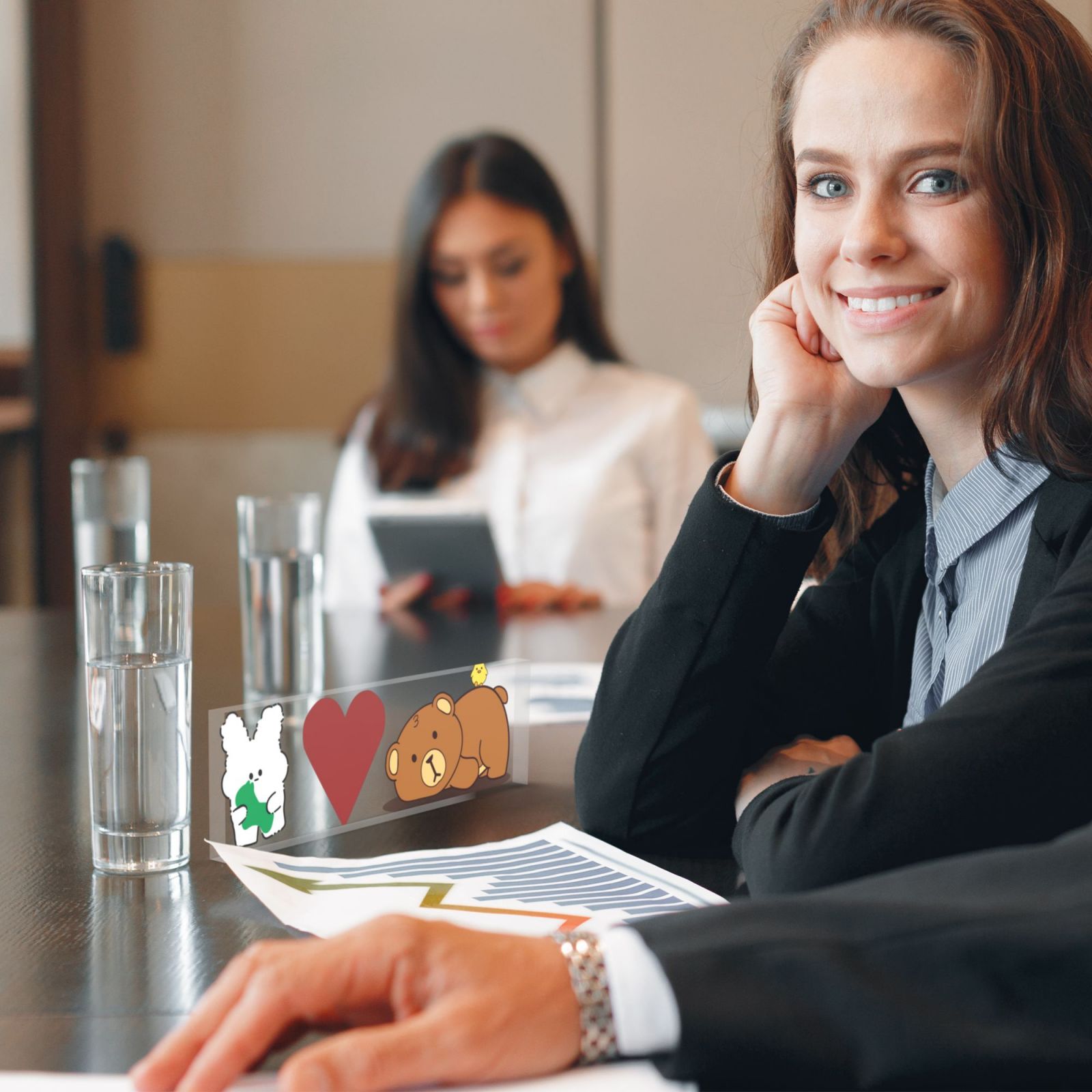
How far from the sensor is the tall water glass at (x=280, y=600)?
4.08ft

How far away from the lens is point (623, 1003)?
55 centimetres

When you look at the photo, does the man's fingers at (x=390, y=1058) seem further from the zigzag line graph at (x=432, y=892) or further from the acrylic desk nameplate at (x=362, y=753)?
the acrylic desk nameplate at (x=362, y=753)

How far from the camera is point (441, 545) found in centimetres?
185

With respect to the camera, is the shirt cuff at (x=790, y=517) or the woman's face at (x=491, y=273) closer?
the shirt cuff at (x=790, y=517)

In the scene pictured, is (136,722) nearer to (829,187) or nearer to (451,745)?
(451,745)

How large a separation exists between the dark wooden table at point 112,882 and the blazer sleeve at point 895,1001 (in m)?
0.24

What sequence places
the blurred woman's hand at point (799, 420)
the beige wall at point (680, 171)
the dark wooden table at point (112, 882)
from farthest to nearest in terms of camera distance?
the beige wall at point (680, 171) < the blurred woman's hand at point (799, 420) < the dark wooden table at point (112, 882)

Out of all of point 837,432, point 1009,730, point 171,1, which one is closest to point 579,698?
point 837,432

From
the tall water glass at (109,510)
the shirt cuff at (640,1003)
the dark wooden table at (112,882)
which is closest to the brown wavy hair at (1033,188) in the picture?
the dark wooden table at (112,882)

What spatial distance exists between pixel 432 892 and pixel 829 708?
1.32 feet

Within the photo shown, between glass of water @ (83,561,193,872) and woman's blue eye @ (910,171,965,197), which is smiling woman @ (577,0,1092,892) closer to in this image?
woman's blue eye @ (910,171,965,197)

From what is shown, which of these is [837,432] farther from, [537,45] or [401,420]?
[537,45]

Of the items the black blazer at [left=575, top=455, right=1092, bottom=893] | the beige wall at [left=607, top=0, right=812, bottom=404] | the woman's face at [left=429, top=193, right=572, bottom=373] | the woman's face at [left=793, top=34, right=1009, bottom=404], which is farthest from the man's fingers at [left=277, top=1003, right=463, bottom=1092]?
the beige wall at [left=607, top=0, right=812, bottom=404]

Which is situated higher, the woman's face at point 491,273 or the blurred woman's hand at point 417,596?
the woman's face at point 491,273
